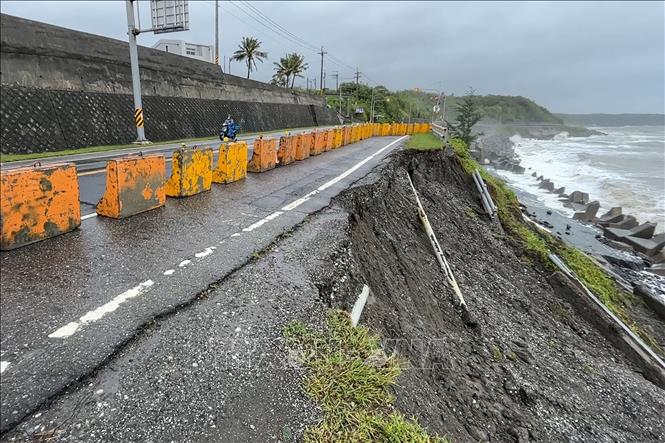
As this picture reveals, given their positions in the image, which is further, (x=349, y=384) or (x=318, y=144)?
(x=318, y=144)

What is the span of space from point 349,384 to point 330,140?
14.5 metres

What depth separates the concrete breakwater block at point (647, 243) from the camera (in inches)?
705

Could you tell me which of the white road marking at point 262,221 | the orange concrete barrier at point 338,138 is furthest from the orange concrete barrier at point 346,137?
the white road marking at point 262,221

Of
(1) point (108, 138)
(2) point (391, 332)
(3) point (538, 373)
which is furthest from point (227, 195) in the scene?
(1) point (108, 138)

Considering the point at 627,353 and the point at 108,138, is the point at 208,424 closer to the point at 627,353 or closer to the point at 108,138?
the point at 627,353

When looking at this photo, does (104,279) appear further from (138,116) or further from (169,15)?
(169,15)

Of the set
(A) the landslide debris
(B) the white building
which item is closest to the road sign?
(A) the landslide debris

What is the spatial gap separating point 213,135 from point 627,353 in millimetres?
22624

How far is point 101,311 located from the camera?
2.94 m

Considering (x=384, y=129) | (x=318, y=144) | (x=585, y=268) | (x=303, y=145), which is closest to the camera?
(x=303, y=145)

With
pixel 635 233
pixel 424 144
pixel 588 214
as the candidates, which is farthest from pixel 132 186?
pixel 588 214

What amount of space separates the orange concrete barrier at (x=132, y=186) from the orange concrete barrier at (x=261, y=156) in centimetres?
376

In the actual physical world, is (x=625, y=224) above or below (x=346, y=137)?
below

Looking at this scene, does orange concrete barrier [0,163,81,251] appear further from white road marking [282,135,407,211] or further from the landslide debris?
the landslide debris
